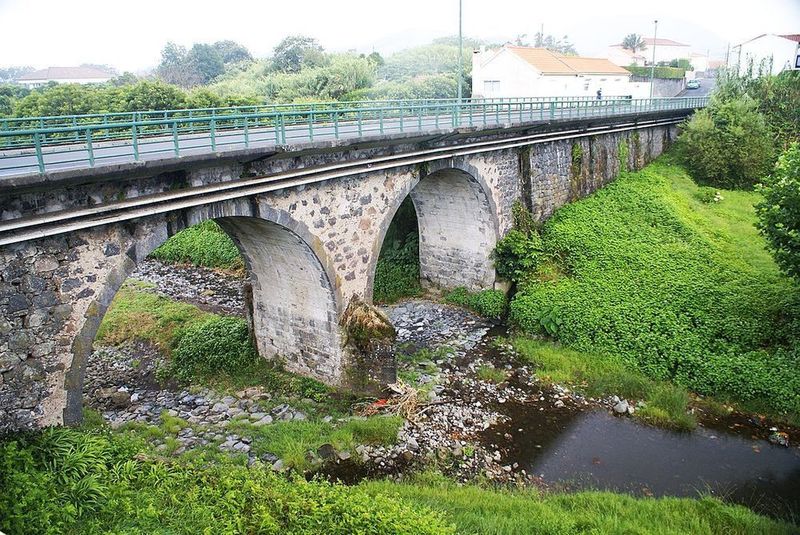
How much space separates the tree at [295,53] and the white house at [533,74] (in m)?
21.6

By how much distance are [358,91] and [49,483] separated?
39.8m

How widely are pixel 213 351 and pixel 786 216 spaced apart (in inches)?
623

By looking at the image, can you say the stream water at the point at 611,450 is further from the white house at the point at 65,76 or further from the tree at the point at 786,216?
the white house at the point at 65,76

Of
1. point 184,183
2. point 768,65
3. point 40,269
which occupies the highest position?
point 768,65

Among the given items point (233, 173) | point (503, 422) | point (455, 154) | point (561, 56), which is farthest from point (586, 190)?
point (561, 56)

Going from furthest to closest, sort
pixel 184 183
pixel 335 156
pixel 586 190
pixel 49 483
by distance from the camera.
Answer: pixel 586 190, pixel 335 156, pixel 184 183, pixel 49 483

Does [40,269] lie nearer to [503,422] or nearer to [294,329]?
[294,329]

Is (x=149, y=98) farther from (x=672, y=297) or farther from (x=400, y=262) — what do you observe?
(x=672, y=297)

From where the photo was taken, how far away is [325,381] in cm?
1616

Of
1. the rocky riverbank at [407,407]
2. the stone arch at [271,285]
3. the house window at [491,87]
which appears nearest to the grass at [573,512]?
the rocky riverbank at [407,407]

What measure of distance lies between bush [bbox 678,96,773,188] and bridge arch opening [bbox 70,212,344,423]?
23112mm

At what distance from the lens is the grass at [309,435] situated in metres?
13.1

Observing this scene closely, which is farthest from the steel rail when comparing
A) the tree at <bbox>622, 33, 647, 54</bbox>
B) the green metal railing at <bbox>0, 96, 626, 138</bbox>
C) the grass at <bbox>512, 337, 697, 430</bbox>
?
the tree at <bbox>622, 33, 647, 54</bbox>

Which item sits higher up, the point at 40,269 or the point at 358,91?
the point at 358,91
